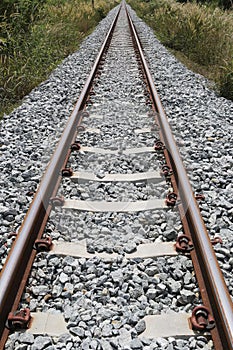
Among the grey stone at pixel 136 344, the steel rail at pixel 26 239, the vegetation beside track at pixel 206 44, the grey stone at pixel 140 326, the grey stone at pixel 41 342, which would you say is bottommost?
the grey stone at pixel 136 344

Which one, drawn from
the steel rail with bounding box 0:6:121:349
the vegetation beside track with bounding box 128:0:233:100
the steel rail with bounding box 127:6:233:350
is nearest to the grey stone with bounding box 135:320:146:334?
the steel rail with bounding box 127:6:233:350

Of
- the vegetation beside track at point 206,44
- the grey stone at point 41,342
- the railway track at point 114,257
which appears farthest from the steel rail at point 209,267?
the vegetation beside track at point 206,44

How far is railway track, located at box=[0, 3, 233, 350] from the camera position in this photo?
7.31 feet

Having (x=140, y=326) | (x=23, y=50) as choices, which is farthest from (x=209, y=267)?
(x=23, y=50)

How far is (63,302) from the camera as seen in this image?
7.96ft

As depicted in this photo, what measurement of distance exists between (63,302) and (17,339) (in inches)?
13.5

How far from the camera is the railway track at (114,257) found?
2.23 metres

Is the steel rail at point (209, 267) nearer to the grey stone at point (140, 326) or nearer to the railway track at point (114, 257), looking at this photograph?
the railway track at point (114, 257)

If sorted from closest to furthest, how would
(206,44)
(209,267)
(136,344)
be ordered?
(136,344) → (209,267) → (206,44)

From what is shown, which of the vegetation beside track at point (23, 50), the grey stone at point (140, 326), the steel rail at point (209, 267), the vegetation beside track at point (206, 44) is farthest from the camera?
the vegetation beside track at point (206, 44)

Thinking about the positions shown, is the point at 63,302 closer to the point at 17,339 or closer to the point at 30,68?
the point at 17,339

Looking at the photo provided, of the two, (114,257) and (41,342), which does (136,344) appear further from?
(114,257)

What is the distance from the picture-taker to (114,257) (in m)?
2.81

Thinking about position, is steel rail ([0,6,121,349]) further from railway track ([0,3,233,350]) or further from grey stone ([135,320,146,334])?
grey stone ([135,320,146,334])
